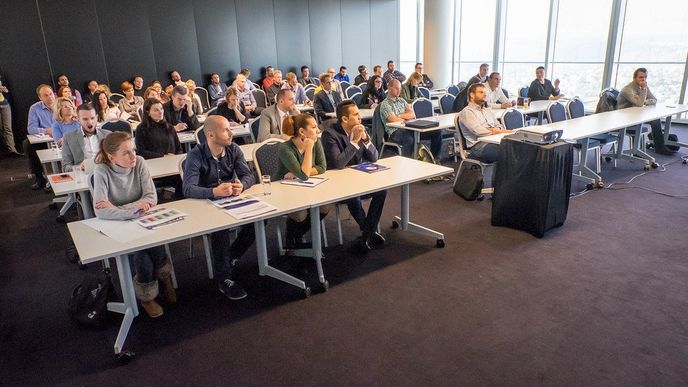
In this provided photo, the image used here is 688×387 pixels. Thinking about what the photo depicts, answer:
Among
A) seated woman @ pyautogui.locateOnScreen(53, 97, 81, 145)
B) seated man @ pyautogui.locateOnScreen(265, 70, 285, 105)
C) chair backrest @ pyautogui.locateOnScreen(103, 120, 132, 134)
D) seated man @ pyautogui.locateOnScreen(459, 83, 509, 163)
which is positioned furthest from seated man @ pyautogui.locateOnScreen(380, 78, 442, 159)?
seated man @ pyautogui.locateOnScreen(265, 70, 285, 105)

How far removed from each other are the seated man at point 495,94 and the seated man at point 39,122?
656 cm

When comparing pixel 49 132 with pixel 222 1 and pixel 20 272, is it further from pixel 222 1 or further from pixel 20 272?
pixel 222 1

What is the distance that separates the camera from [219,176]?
3590 mm

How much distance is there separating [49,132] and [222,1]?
21.0ft

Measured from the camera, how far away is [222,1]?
11281 millimetres

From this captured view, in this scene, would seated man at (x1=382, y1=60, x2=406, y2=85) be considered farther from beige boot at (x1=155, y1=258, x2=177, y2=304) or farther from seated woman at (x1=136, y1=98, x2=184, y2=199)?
beige boot at (x1=155, y1=258, x2=177, y2=304)

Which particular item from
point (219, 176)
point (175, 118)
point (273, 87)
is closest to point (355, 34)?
point (273, 87)

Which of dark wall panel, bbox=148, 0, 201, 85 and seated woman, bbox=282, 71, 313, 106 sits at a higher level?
dark wall panel, bbox=148, 0, 201, 85

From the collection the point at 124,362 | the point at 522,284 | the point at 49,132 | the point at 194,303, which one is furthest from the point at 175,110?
the point at 522,284

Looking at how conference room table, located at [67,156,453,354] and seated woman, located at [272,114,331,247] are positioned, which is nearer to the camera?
conference room table, located at [67,156,453,354]

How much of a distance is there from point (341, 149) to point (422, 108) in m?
3.43

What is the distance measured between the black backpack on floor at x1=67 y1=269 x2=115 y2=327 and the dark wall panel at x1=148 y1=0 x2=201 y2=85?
853cm

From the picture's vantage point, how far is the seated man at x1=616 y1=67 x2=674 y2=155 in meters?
7.38

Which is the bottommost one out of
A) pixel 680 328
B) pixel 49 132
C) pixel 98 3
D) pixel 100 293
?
pixel 680 328
